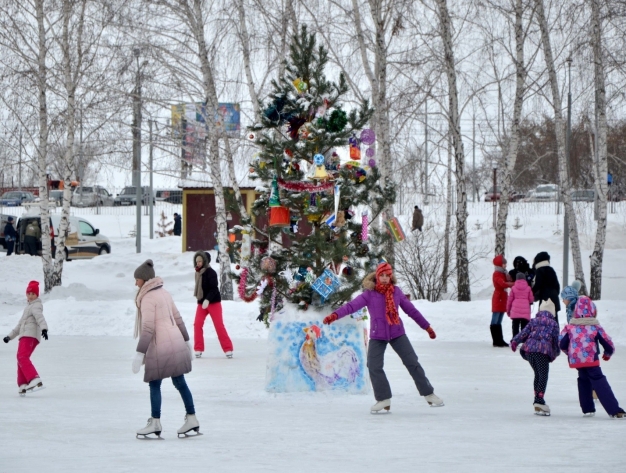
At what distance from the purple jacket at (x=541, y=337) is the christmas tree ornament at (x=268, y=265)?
2725 mm

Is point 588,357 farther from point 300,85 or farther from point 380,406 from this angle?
point 300,85

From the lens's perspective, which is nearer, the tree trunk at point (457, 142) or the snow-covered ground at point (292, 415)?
the snow-covered ground at point (292, 415)

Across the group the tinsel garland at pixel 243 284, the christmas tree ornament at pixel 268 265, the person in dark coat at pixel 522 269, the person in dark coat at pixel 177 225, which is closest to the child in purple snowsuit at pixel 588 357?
the christmas tree ornament at pixel 268 265

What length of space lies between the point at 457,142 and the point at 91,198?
46179mm

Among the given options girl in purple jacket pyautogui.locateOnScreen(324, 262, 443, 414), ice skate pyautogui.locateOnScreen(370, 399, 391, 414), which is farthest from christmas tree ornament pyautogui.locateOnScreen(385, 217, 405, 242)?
ice skate pyautogui.locateOnScreen(370, 399, 391, 414)

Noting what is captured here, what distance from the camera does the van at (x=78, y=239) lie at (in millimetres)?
40469

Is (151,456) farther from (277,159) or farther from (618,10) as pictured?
(618,10)

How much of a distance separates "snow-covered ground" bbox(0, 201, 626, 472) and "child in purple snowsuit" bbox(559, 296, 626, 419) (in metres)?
0.19

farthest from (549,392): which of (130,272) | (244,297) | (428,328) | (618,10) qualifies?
(130,272)

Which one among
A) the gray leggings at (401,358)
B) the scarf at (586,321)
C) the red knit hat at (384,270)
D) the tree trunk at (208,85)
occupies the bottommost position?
the gray leggings at (401,358)

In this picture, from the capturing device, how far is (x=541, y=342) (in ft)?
34.3

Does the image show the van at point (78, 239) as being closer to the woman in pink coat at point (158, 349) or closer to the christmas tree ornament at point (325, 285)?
the christmas tree ornament at point (325, 285)

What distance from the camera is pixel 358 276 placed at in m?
11.8

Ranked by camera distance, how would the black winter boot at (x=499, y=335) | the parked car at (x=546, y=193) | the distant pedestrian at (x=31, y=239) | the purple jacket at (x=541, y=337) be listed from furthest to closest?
1. the parked car at (x=546, y=193)
2. the distant pedestrian at (x=31, y=239)
3. the black winter boot at (x=499, y=335)
4. the purple jacket at (x=541, y=337)
